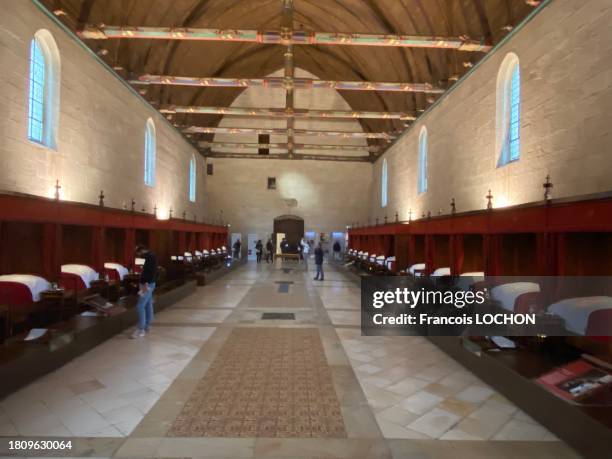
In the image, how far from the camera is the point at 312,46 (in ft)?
71.5

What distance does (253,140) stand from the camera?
2741 centimetres

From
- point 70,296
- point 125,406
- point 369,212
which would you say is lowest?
point 125,406

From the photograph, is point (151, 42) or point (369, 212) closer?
point (151, 42)

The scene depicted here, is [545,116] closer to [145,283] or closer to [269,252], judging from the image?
[145,283]

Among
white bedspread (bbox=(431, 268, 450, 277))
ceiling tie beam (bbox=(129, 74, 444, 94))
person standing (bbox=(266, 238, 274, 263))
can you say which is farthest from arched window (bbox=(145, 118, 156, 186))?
white bedspread (bbox=(431, 268, 450, 277))

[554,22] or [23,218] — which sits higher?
[554,22]

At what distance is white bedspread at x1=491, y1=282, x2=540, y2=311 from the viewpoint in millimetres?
5863

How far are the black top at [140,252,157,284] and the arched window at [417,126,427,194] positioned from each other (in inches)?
457

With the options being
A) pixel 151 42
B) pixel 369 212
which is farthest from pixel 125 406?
pixel 369 212

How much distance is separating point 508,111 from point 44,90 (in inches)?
425

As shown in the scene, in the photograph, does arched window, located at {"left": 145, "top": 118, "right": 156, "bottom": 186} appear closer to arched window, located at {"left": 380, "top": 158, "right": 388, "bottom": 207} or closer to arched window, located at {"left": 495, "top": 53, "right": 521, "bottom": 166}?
arched window, located at {"left": 380, "top": 158, "right": 388, "bottom": 207}

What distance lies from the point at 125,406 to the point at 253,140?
2473cm

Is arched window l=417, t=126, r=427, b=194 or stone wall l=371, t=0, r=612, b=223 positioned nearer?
stone wall l=371, t=0, r=612, b=223

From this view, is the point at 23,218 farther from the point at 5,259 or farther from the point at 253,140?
the point at 253,140
